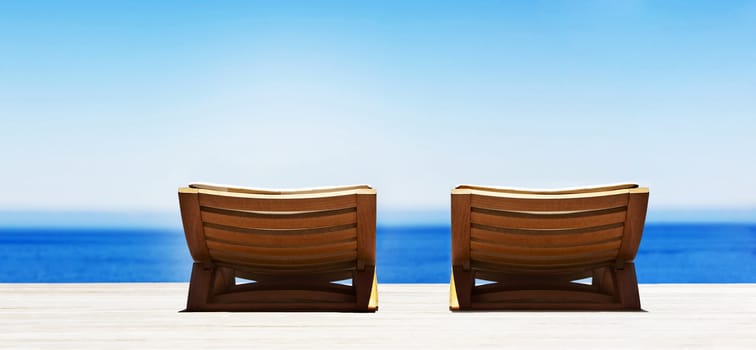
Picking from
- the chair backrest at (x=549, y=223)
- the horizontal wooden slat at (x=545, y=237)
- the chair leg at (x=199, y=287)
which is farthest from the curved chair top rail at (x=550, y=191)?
the chair leg at (x=199, y=287)

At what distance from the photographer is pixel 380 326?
391cm

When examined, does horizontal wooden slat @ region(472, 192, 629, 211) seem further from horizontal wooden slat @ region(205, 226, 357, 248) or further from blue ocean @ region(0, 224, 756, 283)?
blue ocean @ region(0, 224, 756, 283)

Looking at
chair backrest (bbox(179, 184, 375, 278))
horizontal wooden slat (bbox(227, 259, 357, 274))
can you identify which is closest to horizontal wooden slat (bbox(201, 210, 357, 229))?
chair backrest (bbox(179, 184, 375, 278))

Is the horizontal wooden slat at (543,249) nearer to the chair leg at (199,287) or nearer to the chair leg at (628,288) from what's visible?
the chair leg at (628,288)

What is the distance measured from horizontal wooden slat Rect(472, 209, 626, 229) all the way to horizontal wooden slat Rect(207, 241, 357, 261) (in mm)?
737

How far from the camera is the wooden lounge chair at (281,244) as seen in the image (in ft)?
14.8

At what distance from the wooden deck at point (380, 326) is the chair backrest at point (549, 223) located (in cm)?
37

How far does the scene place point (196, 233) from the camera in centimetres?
459

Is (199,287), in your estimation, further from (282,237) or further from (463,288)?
(463,288)

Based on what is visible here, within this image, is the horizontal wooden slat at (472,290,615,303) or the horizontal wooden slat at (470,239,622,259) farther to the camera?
Answer: the horizontal wooden slat at (472,290,615,303)

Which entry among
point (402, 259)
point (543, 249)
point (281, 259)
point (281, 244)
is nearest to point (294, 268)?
point (281, 259)

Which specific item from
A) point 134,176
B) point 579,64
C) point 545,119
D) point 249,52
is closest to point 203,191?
point 249,52

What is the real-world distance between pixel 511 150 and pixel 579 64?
19.4 ft

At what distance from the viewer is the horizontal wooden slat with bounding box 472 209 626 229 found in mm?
4562
